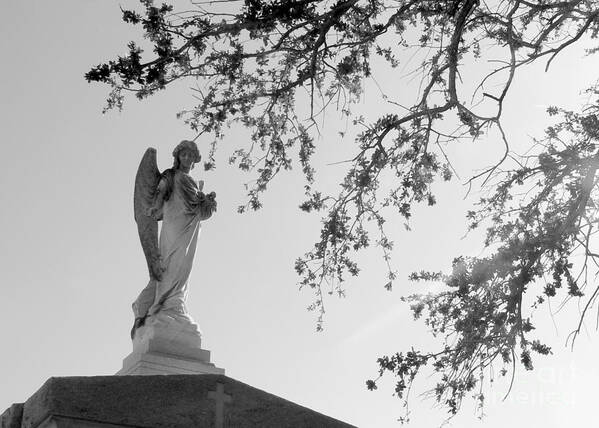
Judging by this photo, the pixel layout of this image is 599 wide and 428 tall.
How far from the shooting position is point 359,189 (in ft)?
31.3

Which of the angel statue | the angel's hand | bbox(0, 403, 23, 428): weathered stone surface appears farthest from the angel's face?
bbox(0, 403, 23, 428): weathered stone surface

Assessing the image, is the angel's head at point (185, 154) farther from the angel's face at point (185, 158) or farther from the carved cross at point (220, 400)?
the carved cross at point (220, 400)

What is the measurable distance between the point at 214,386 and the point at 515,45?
4324 millimetres

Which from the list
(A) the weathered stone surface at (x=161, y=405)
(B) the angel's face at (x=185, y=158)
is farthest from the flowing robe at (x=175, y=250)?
(A) the weathered stone surface at (x=161, y=405)

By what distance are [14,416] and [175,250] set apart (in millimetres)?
2212

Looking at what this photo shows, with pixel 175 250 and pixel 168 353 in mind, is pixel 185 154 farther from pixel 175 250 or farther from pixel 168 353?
pixel 168 353

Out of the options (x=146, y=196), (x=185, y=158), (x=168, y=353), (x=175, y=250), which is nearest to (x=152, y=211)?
(x=146, y=196)

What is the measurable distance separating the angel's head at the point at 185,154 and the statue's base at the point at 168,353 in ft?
5.24

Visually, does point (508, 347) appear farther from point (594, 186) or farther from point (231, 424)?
point (231, 424)

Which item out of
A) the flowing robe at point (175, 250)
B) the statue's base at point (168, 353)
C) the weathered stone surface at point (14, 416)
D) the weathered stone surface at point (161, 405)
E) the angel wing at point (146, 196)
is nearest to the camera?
the weathered stone surface at point (161, 405)

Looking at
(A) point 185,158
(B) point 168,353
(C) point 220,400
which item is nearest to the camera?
(C) point 220,400

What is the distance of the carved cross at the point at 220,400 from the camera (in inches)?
272

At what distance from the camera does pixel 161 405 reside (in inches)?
265

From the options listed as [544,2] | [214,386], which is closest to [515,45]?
[544,2]
